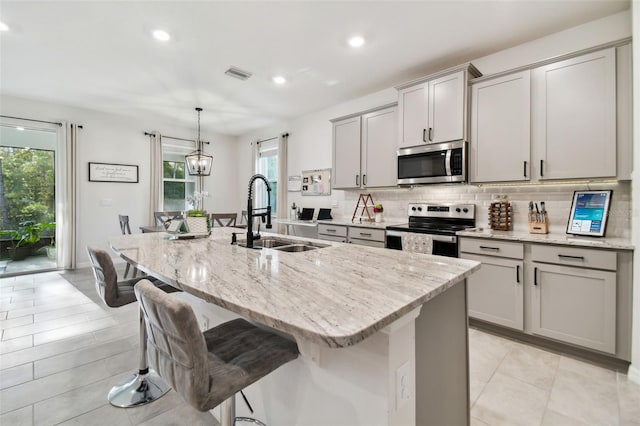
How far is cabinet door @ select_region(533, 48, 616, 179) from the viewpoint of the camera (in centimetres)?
224

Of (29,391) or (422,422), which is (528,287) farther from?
(29,391)

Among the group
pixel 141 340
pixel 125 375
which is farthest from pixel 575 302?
pixel 125 375

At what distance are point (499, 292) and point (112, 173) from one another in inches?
245

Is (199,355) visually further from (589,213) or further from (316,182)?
(316,182)

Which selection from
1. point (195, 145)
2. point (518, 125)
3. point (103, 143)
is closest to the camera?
point (518, 125)

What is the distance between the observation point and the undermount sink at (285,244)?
6.98 ft

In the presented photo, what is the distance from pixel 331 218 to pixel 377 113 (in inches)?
69.8

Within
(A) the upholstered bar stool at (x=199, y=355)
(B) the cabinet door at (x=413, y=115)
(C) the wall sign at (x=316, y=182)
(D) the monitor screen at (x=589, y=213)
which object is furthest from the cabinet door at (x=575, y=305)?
(C) the wall sign at (x=316, y=182)

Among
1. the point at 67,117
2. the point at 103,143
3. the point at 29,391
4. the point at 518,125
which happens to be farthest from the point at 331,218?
the point at 67,117

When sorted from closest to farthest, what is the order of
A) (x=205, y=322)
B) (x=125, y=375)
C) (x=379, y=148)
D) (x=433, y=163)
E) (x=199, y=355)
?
1. (x=199, y=355)
2. (x=205, y=322)
3. (x=125, y=375)
4. (x=433, y=163)
5. (x=379, y=148)

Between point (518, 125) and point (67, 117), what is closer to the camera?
point (518, 125)

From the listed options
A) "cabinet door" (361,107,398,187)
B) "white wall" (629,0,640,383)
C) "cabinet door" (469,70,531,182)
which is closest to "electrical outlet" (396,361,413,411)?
"white wall" (629,0,640,383)

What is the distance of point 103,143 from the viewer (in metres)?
5.28

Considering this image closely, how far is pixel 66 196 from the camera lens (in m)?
4.82
